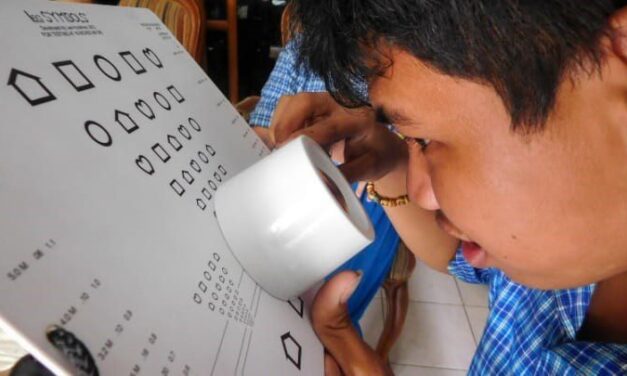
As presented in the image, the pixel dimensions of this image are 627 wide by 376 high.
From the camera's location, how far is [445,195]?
37 centimetres

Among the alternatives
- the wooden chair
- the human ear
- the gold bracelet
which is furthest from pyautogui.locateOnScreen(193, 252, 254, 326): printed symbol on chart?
the wooden chair

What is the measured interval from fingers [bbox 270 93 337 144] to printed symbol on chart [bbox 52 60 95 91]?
0.27m

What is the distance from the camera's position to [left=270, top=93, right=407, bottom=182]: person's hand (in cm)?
53

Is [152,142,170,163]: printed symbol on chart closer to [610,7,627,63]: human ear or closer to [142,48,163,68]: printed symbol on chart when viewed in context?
[142,48,163,68]: printed symbol on chart

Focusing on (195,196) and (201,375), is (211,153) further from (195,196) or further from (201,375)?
(201,375)

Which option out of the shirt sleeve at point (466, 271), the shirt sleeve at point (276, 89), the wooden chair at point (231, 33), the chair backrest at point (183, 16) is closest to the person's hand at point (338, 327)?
the shirt sleeve at point (466, 271)

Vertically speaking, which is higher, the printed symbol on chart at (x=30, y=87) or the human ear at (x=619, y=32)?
the printed symbol on chart at (x=30, y=87)

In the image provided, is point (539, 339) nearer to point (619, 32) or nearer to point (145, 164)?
point (619, 32)

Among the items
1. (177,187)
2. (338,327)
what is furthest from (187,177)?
(338,327)

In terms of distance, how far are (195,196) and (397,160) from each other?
42cm

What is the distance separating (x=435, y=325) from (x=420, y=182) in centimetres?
120

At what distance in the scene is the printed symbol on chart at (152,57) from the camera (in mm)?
351

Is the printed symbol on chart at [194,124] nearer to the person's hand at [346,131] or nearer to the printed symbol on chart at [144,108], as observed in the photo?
the printed symbol on chart at [144,108]

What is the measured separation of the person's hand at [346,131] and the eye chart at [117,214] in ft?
0.57
